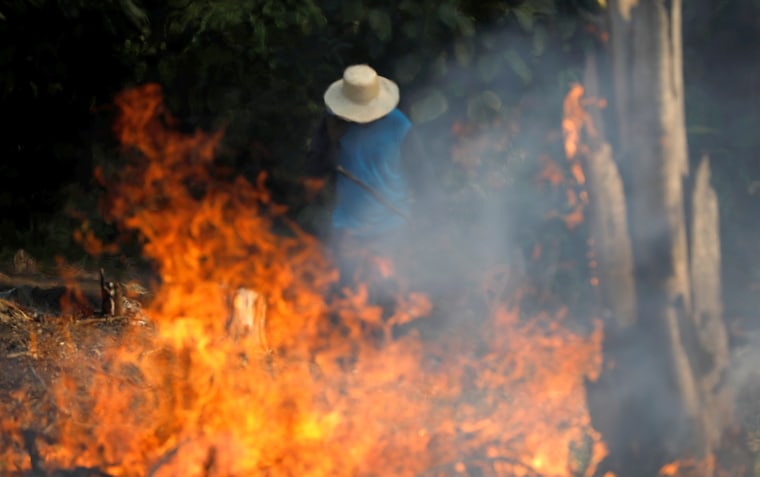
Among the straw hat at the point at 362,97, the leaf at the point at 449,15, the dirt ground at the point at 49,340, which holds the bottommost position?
the dirt ground at the point at 49,340

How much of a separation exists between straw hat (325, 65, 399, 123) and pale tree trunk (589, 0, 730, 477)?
1.84 meters

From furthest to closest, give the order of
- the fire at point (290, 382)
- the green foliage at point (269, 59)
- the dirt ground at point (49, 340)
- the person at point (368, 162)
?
the green foliage at point (269, 59), the person at point (368, 162), the dirt ground at point (49, 340), the fire at point (290, 382)

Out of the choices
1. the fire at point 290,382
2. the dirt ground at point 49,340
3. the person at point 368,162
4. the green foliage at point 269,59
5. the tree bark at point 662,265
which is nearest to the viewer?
the tree bark at point 662,265

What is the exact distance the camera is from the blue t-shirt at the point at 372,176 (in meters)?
5.82

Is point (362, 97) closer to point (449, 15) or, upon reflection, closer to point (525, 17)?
point (449, 15)

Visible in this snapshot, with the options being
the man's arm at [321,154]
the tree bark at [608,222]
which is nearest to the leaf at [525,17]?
the man's arm at [321,154]

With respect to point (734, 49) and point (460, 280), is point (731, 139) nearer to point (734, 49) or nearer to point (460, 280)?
point (734, 49)

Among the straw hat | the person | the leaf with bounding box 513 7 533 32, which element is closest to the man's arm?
the person

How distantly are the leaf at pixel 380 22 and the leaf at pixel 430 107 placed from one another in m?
0.47

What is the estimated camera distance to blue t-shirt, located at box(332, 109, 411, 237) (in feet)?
19.1

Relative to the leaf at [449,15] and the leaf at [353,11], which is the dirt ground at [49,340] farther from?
the leaf at [449,15]

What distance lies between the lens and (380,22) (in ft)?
19.5

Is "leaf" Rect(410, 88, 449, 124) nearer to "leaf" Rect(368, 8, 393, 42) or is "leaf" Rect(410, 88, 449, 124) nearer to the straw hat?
the straw hat

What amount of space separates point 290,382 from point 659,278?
2.43 meters
